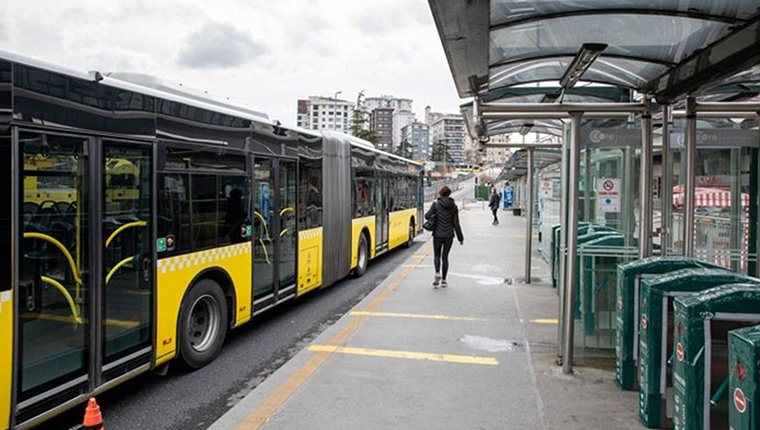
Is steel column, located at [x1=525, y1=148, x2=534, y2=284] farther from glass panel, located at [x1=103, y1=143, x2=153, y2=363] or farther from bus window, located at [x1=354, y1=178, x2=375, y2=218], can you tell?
glass panel, located at [x1=103, y1=143, x2=153, y2=363]

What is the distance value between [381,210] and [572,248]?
8305mm

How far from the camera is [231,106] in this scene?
6.67 metres

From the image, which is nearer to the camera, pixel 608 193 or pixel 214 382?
pixel 214 382

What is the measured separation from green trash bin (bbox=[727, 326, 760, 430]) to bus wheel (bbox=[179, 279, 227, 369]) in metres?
4.36

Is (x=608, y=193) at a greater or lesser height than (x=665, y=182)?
lesser

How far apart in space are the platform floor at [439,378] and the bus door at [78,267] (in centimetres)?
106

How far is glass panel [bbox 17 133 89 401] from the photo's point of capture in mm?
3713

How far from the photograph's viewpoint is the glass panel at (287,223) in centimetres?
762

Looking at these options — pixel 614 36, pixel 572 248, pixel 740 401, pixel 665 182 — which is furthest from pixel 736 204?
pixel 740 401

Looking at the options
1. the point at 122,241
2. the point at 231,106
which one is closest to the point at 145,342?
the point at 122,241

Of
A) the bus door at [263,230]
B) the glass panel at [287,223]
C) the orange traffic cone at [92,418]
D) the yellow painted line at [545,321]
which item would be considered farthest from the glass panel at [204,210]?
the yellow painted line at [545,321]

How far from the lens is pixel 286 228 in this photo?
7781mm

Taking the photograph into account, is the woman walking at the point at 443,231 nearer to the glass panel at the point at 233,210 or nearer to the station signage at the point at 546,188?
the station signage at the point at 546,188

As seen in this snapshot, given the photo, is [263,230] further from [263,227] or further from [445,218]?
[445,218]
